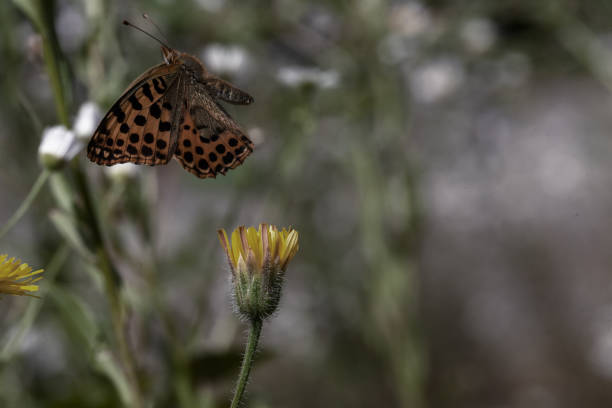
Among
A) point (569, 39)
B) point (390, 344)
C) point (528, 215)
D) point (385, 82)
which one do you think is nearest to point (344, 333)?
point (390, 344)

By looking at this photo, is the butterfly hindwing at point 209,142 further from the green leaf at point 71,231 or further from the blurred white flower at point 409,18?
the blurred white flower at point 409,18

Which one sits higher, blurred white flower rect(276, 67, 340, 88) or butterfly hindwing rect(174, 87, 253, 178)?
blurred white flower rect(276, 67, 340, 88)

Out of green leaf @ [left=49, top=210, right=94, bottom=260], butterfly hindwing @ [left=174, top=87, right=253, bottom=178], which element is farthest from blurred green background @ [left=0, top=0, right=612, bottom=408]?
butterfly hindwing @ [left=174, top=87, right=253, bottom=178]

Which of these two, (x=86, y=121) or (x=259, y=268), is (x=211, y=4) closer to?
(x=86, y=121)

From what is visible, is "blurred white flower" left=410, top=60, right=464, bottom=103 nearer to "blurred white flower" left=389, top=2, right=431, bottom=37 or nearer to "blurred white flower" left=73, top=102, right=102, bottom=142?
"blurred white flower" left=389, top=2, right=431, bottom=37

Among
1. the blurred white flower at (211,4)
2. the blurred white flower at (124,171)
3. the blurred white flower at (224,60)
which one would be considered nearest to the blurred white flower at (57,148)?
the blurred white flower at (124,171)

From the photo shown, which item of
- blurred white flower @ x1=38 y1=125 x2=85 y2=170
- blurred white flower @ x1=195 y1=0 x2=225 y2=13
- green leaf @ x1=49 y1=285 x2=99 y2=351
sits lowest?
green leaf @ x1=49 y1=285 x2=99 y2=351

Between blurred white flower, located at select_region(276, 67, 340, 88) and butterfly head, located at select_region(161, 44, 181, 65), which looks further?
blurred white flower, located at select_region(276, 67, 340, 88)
